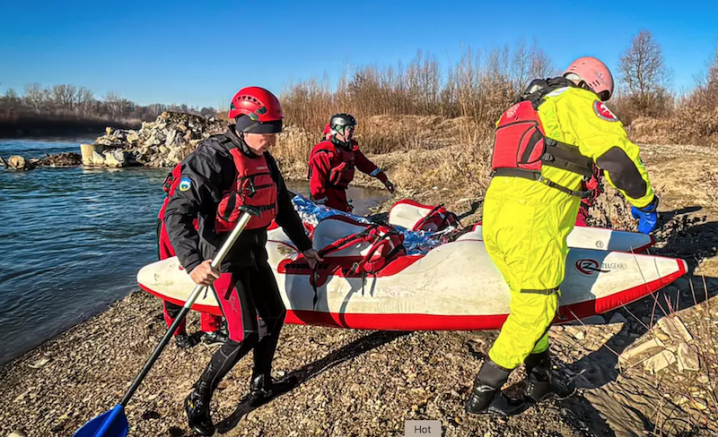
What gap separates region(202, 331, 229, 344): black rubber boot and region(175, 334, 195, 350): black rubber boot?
11 cm

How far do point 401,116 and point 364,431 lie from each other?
52.4 ft

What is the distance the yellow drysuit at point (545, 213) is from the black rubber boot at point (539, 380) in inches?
10.5

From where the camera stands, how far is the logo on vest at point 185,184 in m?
2.38

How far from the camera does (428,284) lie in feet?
10.7

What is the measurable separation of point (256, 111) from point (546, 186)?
1637 millimetres

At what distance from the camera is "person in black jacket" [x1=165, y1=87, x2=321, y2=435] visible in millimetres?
2398

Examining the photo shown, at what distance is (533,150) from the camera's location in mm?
2248

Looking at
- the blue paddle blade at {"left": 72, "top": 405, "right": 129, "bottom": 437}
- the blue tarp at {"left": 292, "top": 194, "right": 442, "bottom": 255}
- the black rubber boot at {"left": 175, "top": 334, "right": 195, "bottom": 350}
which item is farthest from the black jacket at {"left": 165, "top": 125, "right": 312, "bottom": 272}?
the blue tarp at {"left": 292, "top": 194, "right": 442, "bottom": 255}

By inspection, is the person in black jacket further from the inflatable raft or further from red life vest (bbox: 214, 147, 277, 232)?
the inflatable raft

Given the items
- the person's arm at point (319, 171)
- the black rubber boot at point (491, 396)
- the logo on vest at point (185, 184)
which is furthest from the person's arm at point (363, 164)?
the black rubber boot at point (491, 396)

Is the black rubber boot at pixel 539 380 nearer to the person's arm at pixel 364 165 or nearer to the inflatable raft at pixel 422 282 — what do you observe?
the inflatable raft at pixel 422 282

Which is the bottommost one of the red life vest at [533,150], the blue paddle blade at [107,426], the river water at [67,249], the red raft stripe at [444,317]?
the river water at [67,249]

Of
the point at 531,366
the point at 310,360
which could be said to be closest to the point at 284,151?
the point at 310,360

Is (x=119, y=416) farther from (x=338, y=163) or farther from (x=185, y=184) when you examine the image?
(x=338, y=163)
